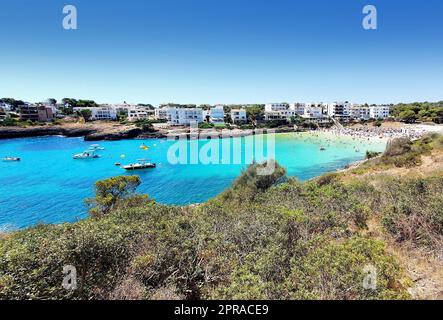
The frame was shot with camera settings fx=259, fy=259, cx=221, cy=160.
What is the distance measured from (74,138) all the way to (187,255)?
80972mm

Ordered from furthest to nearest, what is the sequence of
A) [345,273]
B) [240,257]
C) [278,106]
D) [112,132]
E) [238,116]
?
1. [278,106]
2. [238,116]
3. [112,132]
4. [240,257]
5. [345,273]

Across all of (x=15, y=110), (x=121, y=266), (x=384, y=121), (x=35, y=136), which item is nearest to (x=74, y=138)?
(x=35, y=136)

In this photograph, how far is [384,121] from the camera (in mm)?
86375

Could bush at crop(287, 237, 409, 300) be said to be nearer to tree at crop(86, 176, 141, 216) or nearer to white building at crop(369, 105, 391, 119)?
tree at crop(86, 176, 141, 216)

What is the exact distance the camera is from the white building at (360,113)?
323ft

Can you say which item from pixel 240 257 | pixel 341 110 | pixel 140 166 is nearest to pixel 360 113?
pixel 341 110

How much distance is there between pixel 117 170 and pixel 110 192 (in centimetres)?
2373

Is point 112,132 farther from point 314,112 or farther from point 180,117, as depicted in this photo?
point 314,112

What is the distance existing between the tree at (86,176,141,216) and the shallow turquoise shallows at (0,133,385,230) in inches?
66.9

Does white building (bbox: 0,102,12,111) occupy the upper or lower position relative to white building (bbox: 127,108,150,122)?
upper

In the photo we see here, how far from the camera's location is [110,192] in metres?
18.9

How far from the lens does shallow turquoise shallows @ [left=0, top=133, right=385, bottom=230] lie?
25.9 metres

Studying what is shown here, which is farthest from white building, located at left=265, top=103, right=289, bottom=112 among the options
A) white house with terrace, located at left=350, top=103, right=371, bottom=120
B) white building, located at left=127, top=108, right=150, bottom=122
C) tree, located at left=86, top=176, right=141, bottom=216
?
tree, located at left=86, top=176, right=141, bottom=216

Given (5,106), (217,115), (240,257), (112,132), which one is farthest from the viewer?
(5,106)
